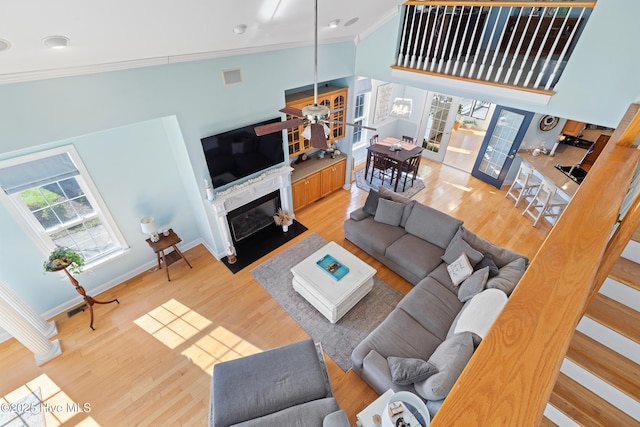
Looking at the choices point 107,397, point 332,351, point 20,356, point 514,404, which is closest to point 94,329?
point 20,356

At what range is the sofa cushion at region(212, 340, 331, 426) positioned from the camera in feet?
8.62

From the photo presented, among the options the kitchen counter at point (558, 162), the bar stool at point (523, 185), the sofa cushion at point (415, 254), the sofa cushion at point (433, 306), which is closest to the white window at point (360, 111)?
the sofa cushion at point (415, 254)

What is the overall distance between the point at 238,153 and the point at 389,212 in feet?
8.55

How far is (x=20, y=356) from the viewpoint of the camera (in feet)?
11.6

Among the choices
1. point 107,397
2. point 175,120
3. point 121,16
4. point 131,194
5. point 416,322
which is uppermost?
point 121,16

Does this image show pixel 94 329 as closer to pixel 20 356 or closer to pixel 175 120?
pixel 20 356

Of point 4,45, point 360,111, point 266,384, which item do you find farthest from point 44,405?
point 360,111

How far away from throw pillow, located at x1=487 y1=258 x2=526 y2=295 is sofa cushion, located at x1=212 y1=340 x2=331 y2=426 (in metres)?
2.26

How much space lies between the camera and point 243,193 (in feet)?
15.0

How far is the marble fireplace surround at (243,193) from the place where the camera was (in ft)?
14.1

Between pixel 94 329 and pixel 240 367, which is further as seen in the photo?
pixel 94 329

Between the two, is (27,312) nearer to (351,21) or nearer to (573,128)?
(351,21)

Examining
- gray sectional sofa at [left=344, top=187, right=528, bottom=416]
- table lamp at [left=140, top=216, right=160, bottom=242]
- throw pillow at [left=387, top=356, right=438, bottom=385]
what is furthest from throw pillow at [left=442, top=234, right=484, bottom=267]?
table lamp at [left=140, top=216, right=160, bottom=242]

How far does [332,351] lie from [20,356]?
391cm
